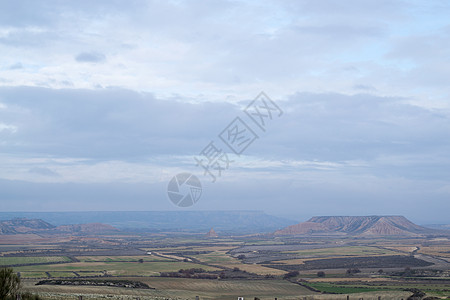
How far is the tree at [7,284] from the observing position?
73.7ft

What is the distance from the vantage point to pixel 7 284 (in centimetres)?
2261

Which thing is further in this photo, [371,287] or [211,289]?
[371,287]

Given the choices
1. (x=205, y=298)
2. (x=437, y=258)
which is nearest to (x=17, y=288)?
(x=205, y=298)

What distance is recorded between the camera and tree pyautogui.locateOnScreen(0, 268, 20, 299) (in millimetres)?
22453

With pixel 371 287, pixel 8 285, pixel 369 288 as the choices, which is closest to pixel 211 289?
pixel 369 288

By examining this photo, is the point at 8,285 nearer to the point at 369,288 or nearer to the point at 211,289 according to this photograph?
the point at 211,289

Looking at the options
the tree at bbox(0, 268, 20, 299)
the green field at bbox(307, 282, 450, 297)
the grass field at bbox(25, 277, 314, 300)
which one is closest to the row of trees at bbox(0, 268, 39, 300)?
the tree at bbox(0, 268, 20, 299)

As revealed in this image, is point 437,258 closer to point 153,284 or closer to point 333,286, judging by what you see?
point 333,286

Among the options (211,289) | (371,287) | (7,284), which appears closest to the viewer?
(7,284)

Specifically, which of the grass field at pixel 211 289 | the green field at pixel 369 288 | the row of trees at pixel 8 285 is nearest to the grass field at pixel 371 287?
the green field at pixel 369 288

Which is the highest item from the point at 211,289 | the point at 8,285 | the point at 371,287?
the point at 8,285

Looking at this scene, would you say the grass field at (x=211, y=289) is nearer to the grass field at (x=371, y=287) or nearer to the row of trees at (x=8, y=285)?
the grass field at (x=371, y=287)

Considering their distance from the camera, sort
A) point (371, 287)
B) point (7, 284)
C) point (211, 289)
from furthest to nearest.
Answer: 1. point (371, 287)
2. point (211, 289)
3. point (7, 284)

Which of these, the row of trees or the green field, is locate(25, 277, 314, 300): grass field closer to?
the green field
